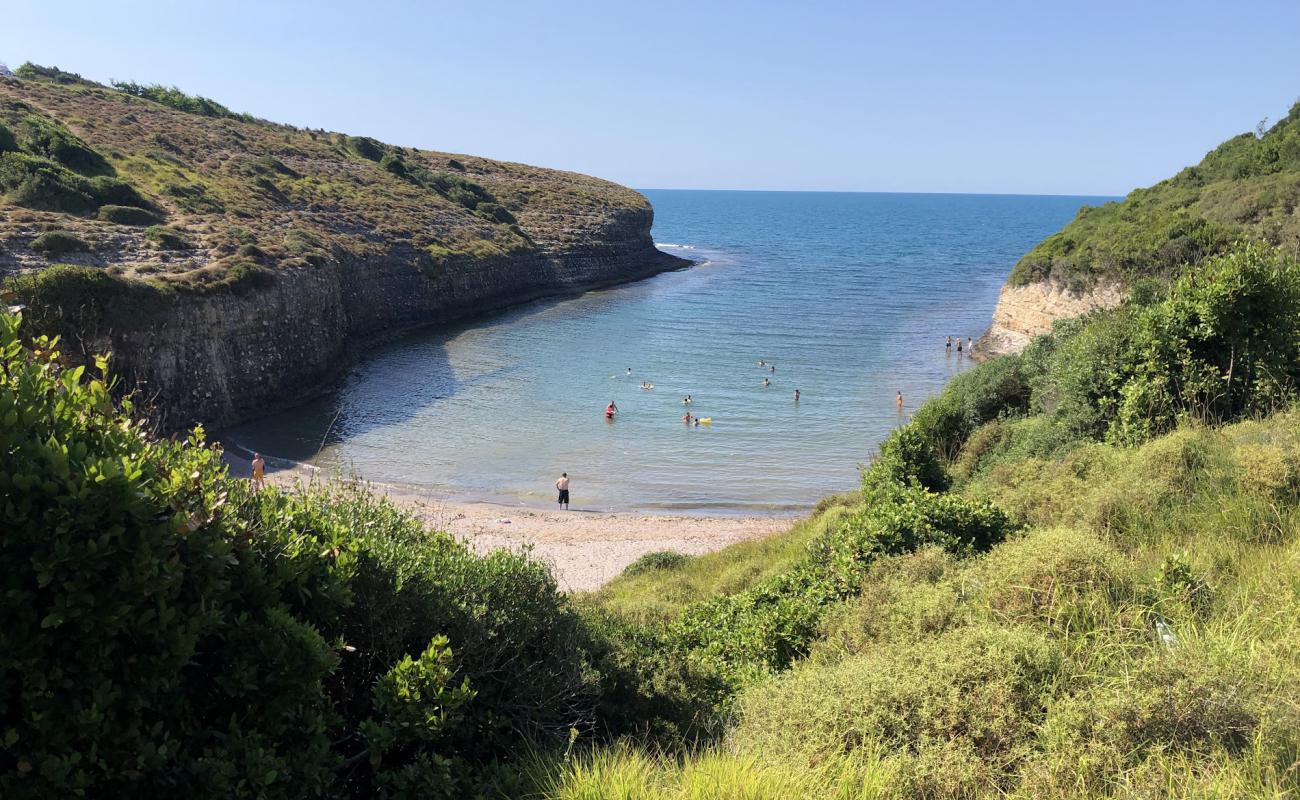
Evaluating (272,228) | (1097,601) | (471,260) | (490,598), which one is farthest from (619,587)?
(471,260)

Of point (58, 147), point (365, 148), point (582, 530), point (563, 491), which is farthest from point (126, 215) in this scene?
point (365, 148)

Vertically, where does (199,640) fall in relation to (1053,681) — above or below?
above

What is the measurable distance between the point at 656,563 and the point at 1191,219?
34.4 metres

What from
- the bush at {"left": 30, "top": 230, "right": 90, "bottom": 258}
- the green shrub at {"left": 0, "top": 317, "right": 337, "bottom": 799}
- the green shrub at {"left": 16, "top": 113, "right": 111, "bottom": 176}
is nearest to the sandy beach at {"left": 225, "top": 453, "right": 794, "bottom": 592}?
the bush at {"left": 30, "top": 230, "right": 90, "bottom": 258}

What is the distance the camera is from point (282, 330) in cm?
3744

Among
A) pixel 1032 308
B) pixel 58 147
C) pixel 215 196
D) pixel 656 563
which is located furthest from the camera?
pixel 215 196

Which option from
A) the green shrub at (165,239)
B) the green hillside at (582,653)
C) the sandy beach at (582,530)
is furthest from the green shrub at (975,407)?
the green shrub at (165,239)

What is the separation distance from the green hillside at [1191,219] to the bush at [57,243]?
45.2 metres

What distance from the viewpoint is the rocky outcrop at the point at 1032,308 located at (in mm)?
38750

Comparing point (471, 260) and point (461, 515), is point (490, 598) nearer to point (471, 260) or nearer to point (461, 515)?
point (461, 515)

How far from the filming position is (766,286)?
78.2 m

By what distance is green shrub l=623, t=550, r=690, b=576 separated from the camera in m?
18.4

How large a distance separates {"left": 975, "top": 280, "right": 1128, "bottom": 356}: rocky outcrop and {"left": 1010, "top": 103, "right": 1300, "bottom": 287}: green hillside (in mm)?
586

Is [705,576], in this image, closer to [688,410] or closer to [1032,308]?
[688,410]
